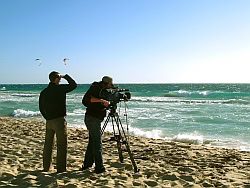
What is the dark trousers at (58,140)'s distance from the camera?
4.18 meters

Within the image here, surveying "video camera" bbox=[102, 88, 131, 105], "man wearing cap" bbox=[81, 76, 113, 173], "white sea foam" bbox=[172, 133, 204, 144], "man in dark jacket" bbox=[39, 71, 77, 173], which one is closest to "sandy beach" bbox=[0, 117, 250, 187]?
"man wearing cap" bbox=[81, 76, 113, 173]

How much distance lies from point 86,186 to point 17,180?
1.05m

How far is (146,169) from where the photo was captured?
466 centimetres

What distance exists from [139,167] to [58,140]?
153 centimetres

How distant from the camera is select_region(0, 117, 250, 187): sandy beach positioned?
3.90 m

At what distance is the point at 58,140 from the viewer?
425cm

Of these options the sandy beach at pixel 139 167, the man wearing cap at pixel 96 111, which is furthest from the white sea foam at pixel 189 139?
the man wearing cap at pixel 96 111

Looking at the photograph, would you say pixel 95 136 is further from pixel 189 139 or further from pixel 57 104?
pixel 189 139

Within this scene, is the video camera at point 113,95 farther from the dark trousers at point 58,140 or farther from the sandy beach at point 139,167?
the sandy beach at point 139,167

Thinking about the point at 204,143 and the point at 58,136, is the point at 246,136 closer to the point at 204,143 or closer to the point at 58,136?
the point at 204,143

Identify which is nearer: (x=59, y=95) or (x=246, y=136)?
(x=59, y=95)

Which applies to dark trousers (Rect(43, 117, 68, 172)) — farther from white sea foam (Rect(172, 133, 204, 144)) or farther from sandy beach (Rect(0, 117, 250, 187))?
white sea foam (Rect(172, 133, 204, 144))

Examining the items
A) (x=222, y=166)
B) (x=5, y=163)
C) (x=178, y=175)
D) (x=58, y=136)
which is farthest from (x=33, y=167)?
(x=222, y=166)

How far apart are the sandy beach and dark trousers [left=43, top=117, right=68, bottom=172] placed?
156mm
